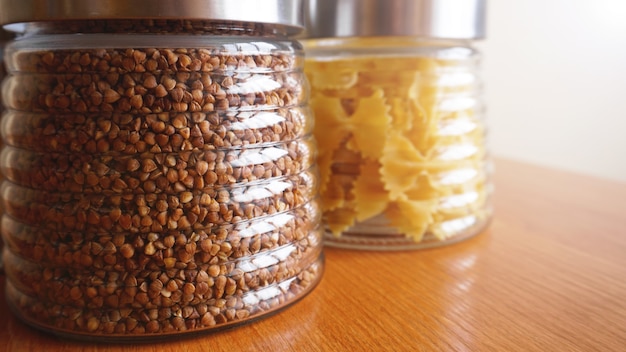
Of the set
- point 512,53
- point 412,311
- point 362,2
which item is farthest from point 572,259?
point 512,53

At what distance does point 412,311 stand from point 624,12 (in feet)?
3.76

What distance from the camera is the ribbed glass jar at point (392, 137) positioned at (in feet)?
1.97


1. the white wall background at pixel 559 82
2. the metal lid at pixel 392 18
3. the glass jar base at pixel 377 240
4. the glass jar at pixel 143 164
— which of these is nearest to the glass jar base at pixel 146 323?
the glass jar at pixel 143 164

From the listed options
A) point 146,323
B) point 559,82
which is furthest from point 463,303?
point 559,82

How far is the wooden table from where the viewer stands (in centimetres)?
44

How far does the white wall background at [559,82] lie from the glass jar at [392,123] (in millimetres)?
851

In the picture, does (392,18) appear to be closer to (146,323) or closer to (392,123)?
(392,123)

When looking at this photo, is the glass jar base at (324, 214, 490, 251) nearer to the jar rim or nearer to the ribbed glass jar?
the ribbed glass jar

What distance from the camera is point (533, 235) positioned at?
0.69 metres

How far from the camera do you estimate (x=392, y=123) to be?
0.60m

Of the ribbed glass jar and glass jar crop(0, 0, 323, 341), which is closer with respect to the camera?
glass jar crop(0, 0, 323, 341)

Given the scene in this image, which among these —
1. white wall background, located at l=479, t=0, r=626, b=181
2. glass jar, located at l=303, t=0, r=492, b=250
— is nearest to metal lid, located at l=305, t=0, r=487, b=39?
glass jar, located at l=303, t=0, r=492, b=250

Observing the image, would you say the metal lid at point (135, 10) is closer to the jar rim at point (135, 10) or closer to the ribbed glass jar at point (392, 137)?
the jar rim at point (135, 10)

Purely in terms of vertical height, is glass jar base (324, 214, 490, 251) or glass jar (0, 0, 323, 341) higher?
glass jar (0, 0, 323, 341)
